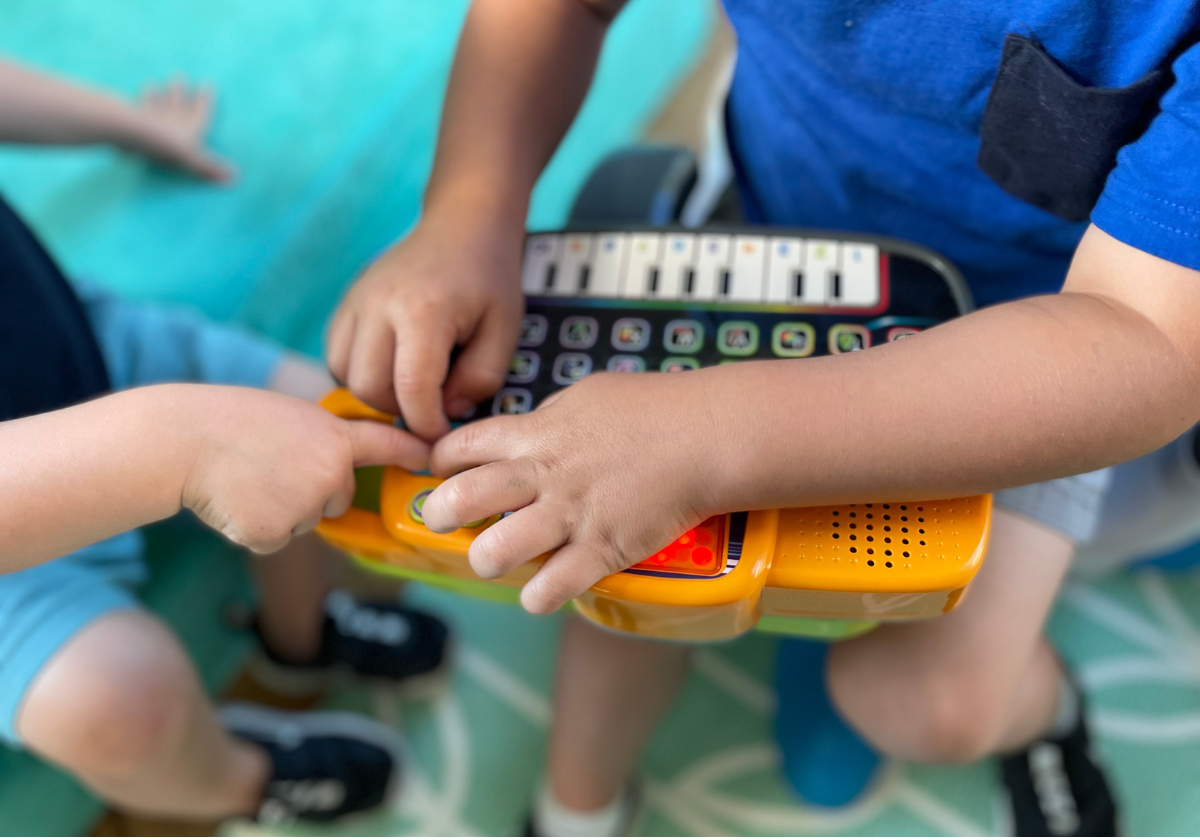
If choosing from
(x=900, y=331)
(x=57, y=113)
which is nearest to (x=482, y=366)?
(x=900, y=331)

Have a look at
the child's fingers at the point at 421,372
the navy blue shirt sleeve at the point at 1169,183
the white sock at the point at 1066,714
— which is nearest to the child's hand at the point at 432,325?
the child's fingers at the point at 421,372

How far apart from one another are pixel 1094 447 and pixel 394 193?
72 centimetres

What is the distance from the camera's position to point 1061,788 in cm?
72

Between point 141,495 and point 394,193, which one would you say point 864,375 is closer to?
point 141,495

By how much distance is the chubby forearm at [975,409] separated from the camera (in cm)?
39

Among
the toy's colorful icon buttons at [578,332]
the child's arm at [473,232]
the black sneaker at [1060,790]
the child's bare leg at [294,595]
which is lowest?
the black sneaker at [1060,790]

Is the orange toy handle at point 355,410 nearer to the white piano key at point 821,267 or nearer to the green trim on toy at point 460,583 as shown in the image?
the green trim on toy at point 460,583

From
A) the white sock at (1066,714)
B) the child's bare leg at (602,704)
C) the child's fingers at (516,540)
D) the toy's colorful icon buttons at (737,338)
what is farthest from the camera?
the white sock at (1066,714)

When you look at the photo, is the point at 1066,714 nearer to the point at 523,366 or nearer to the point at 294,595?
the point at 523,366

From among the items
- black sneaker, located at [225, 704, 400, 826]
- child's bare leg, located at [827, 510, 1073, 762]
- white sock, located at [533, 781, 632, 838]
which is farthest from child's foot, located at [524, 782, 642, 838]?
child's bare leg, located at [827, 510, 1073, 762]

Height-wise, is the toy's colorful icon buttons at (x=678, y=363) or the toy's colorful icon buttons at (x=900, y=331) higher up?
the toy's colorful icon buttons at (x=900, y=331)

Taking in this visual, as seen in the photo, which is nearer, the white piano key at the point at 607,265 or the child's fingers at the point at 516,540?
the child's fingers at the point at 516,540

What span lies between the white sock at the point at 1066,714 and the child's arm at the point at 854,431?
Result: 404 mm

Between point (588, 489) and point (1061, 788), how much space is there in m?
0.58
